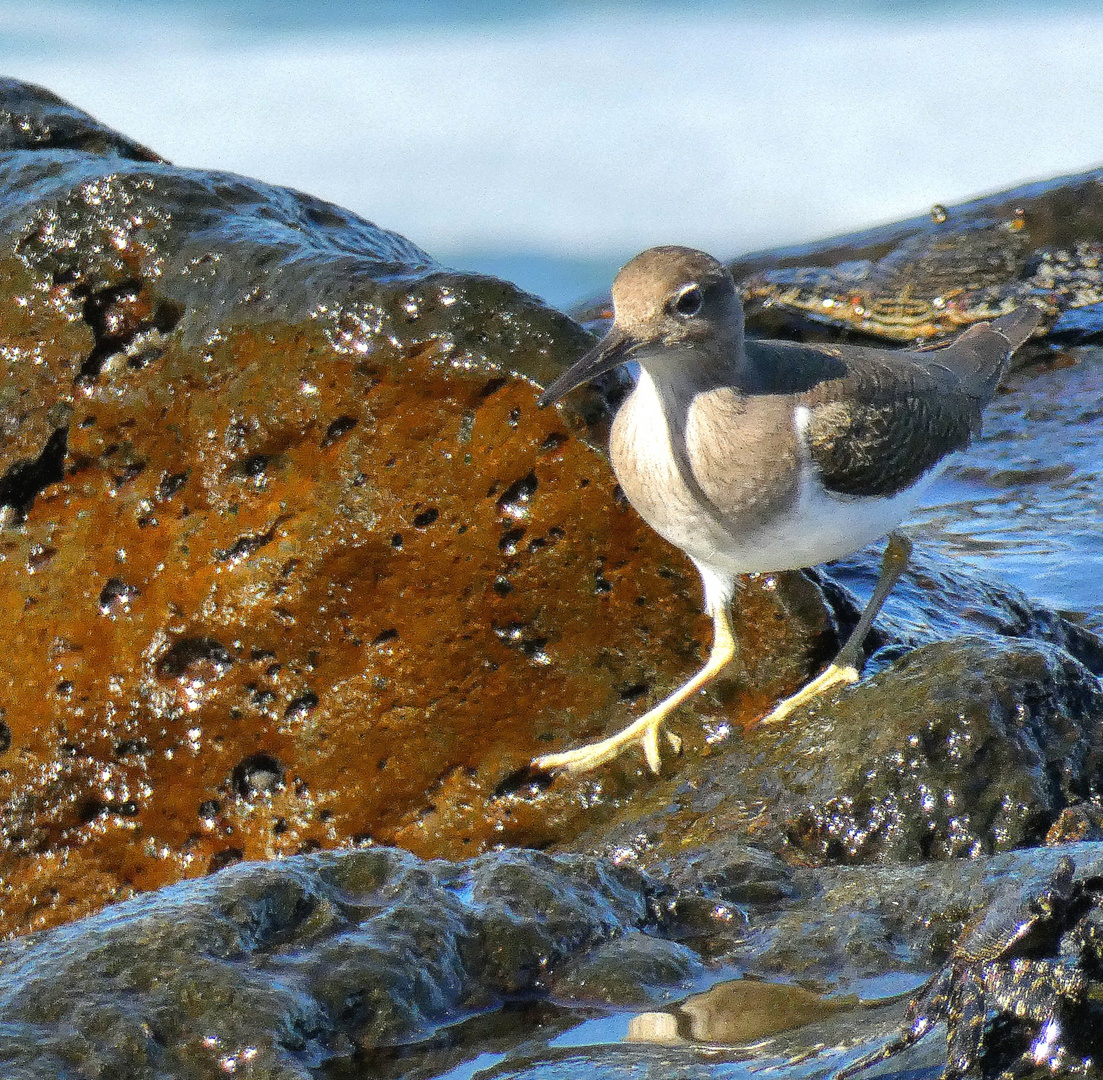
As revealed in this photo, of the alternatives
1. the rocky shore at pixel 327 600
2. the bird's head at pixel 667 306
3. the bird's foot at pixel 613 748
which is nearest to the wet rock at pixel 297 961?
the rocky shore at pixel 327 600

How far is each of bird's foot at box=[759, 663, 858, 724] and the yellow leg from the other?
231 mm

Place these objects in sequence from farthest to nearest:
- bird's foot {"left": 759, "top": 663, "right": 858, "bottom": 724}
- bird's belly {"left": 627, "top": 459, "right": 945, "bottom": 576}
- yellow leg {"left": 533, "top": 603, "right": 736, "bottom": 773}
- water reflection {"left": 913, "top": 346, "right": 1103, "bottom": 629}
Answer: water reflection {"left": 913, "top": 346, "right": 1103, "bottom": 629} < yellow leg {"left": 533, "top": 603, "right": 736, "bottom": 773} < bird's foot {"left": 759, "top": 663, "right": 858, "bottom": 724} < bird's belly {"left": 627, "top": 459, "right": 945, "bottom": 576}

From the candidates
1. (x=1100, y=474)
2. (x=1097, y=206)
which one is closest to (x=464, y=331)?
(x=1100, y=474)

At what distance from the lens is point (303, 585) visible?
462 centimetres

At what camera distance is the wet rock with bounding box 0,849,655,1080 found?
2547 mm

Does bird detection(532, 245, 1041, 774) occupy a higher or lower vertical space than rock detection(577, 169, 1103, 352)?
lower

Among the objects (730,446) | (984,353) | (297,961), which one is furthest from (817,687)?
(297,961)

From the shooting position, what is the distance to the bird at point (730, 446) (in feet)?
14.4

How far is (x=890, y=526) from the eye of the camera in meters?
4.81

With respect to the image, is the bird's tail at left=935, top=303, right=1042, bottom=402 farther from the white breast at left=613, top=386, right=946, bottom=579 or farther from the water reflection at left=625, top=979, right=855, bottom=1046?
the water reflection at left=625, top=979, right=855, bottom=1046

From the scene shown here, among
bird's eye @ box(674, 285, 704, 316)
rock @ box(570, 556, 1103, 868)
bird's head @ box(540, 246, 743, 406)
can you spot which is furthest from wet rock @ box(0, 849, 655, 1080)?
bird's eye @ box(674, 285, 704, 316)

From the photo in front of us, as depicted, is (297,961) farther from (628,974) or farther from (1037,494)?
(1037,494)

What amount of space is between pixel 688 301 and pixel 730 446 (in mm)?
464

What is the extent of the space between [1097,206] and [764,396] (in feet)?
23.5
